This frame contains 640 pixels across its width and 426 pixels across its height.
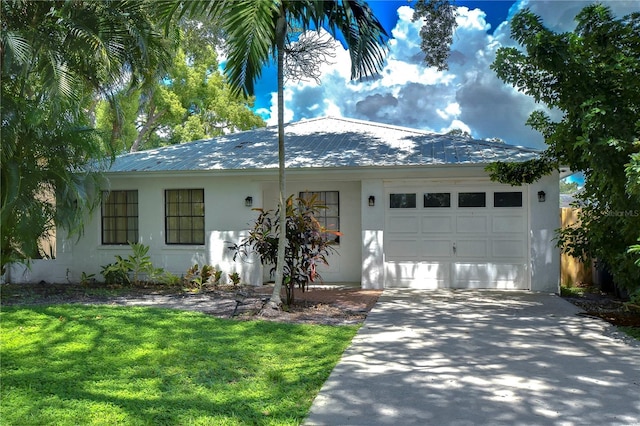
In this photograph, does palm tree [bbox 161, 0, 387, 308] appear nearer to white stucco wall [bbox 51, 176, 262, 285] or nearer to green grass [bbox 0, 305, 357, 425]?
green grass [bbox 0, 305, 357, 425]

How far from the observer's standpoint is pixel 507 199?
10586mm

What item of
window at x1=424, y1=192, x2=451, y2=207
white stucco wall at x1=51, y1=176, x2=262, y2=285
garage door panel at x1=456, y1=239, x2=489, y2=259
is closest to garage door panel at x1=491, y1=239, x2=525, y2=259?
garage door panel at x1=456, y1=239, x2=489, y2=259

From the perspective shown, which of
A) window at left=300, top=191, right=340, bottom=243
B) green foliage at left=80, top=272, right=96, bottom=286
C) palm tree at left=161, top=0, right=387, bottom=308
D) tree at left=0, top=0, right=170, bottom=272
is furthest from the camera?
window at left=300, top=191, right=340, bottom=243

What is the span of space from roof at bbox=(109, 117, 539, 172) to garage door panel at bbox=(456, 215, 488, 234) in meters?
1.36

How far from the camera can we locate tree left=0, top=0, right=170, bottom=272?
350 inches

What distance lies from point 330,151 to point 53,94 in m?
5.77

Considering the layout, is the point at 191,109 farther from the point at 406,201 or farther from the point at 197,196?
the point at 406,201

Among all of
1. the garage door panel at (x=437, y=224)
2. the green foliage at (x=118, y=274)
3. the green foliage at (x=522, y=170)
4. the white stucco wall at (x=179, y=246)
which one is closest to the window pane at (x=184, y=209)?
the white stucco wall at (x=179, y=246)

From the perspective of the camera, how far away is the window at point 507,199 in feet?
34.6

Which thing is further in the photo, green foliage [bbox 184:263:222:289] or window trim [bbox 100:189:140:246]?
window trim [bbox 100:189:140:246]

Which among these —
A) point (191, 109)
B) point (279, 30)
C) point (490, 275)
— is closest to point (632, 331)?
point (490, 275)

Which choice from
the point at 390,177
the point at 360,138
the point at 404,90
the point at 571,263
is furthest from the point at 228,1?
the point at 404,90

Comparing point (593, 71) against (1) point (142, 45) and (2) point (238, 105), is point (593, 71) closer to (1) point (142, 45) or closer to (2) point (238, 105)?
(1) point (142, 45)

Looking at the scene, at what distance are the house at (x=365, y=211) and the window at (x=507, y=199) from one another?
0.02 meters
